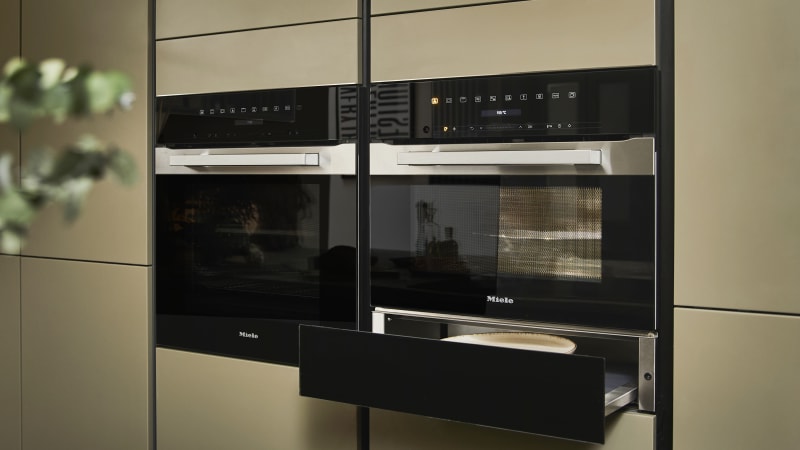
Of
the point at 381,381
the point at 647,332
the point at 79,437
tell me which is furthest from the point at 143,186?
the point at 647,332

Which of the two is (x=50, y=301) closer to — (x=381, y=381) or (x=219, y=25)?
(x=219, y=25)

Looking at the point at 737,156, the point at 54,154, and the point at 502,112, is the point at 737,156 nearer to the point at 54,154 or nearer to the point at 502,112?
the point at 502,112

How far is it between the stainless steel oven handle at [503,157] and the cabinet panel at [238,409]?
597 millimetres

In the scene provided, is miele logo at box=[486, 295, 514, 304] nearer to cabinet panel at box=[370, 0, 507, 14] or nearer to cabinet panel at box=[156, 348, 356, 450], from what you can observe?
cabinet panel at box=[156, 348, 356, 450]

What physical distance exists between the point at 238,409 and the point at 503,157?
3.14 feet

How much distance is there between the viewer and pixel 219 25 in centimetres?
204

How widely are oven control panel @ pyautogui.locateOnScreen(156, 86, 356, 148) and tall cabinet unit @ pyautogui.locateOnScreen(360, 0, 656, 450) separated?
0.46 ft

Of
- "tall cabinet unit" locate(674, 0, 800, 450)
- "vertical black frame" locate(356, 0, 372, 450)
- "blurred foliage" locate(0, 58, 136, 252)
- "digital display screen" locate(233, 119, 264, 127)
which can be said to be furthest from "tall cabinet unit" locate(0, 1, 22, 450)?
"blurred foliage" locate(0, 58, 136, 252)

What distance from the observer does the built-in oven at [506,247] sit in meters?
1.42

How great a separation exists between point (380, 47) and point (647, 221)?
690 mm

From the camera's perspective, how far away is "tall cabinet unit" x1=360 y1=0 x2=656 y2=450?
1517 mm

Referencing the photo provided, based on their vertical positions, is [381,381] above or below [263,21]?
below

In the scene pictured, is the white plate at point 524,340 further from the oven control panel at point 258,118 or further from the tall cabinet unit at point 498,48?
the oven control panel at point 258,118

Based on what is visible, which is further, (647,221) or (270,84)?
(270,84)
